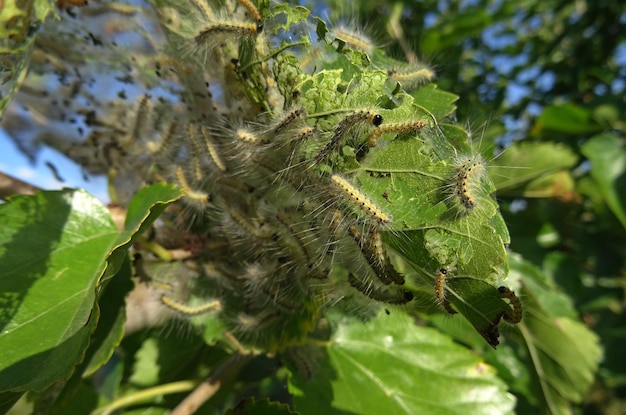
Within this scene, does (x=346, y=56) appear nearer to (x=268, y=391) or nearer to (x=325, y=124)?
(x=325, y=124)

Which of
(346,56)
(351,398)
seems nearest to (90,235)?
(346,56)

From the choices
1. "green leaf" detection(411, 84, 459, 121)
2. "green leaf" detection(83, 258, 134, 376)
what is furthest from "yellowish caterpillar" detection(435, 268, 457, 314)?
"green leaf" detection(83, 258, 134, 376)

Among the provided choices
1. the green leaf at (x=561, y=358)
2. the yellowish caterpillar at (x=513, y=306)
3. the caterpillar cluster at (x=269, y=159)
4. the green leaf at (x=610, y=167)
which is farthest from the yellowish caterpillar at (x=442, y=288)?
the green leaf at (x=610, y=167)

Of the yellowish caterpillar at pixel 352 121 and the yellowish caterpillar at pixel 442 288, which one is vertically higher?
the yellowish caterpillar at pixel 352 121

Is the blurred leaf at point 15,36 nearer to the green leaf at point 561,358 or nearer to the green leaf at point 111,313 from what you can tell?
the green leaf at point 111,313

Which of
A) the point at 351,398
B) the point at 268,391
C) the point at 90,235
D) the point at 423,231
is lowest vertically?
the point at 268,391

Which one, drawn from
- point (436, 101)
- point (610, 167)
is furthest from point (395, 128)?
point (610, 167)
